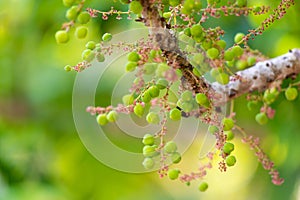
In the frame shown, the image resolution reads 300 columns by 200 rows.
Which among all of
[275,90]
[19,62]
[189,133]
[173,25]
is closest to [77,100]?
[19,62]

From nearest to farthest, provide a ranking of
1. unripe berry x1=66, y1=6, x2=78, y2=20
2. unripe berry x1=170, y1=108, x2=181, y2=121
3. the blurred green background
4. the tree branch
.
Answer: unripe berry x1=66, y1=6, x2=78, y2=20 < unripe berry x1=170, y1=108, x2=181, y2=121 < the tree branch < the blurred green background

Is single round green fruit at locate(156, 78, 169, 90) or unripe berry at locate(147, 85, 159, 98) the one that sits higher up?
single round green fruit at locate(156, 78, 169, 90)

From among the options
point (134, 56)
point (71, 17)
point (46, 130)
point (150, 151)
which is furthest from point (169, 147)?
point (46, 130)

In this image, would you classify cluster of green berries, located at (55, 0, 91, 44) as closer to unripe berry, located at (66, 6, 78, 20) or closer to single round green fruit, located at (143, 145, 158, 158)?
unripe berry, located at (66, 6, 78, 20)

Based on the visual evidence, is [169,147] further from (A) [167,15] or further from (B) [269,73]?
(B) [269,73]

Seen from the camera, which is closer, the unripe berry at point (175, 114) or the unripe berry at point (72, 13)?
the unripe berry at point (72, 13)

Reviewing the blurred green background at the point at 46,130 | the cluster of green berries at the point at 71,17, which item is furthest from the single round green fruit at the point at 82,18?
the blurred green background at the point at 46,130

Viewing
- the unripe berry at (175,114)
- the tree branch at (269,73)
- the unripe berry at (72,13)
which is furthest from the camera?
the tree branch at (269,73)

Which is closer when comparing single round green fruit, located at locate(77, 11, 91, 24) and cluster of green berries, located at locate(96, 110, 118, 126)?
single round green fruit, located at locate(77, 11, 91, 24)

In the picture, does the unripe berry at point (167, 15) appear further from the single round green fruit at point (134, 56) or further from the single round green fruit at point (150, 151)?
the single round green fruit at point (150, 151)

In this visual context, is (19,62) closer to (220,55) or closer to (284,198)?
(284,198)

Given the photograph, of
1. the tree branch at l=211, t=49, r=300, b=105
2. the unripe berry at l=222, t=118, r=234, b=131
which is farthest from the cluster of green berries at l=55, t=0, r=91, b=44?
the tree branch at l=211, t=49, r=300, b=105
